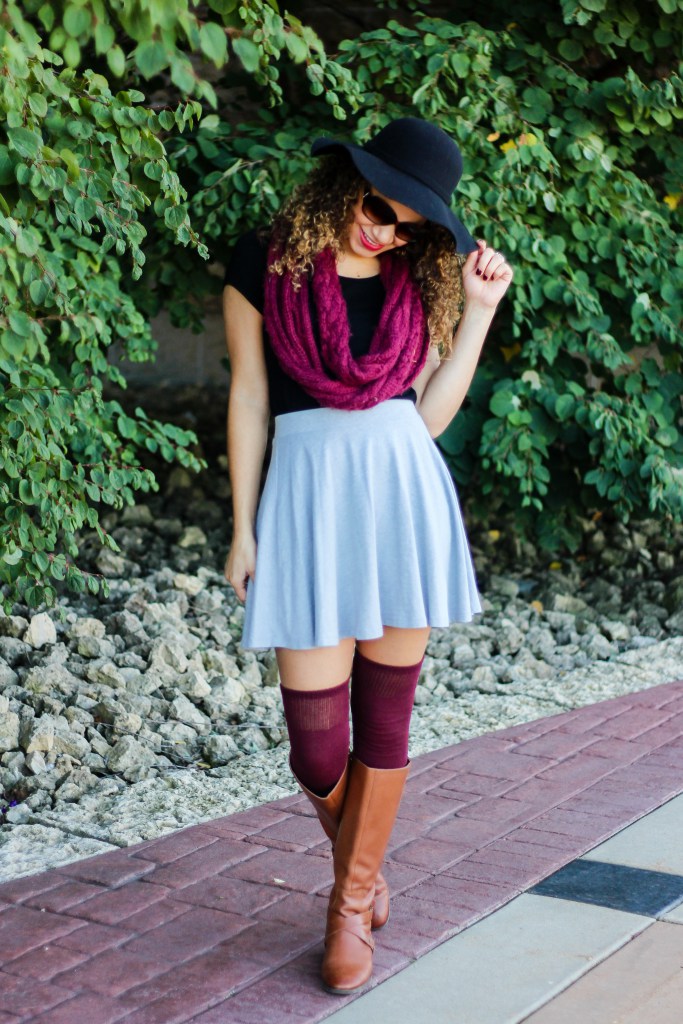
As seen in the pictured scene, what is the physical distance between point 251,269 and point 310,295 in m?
0.17

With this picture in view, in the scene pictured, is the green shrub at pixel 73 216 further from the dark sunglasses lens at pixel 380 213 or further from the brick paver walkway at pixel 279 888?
the brick paver walkway at pixel 279 888

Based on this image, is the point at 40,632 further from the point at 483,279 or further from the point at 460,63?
the point at 460,63

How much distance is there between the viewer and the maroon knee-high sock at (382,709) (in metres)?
2.88

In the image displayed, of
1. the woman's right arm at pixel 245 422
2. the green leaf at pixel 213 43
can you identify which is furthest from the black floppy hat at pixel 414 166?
the green leaf at pixel 213 43

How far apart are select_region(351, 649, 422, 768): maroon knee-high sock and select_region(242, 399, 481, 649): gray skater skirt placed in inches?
5.8

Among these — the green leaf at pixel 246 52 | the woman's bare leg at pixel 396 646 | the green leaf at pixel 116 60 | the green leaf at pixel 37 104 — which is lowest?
the woman's bare leg at pixel 396 646

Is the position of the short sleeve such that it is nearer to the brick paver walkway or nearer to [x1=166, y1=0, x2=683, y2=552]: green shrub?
the brick paver walkway

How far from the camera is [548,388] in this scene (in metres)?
5.95

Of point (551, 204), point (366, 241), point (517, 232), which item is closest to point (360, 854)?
point (366, 241)

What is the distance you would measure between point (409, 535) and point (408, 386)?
340 mm

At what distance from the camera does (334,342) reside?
2730 millimetres

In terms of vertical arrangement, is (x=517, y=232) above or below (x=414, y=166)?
above

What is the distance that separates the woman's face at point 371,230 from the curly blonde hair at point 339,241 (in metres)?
0.02

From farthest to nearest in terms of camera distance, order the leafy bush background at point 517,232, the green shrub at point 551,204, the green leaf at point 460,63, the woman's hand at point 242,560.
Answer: the green shrub at point 551,204, the green leaf at point 460,63, the leafy bush background at point 517,232, the woman's hand at point 242,560
